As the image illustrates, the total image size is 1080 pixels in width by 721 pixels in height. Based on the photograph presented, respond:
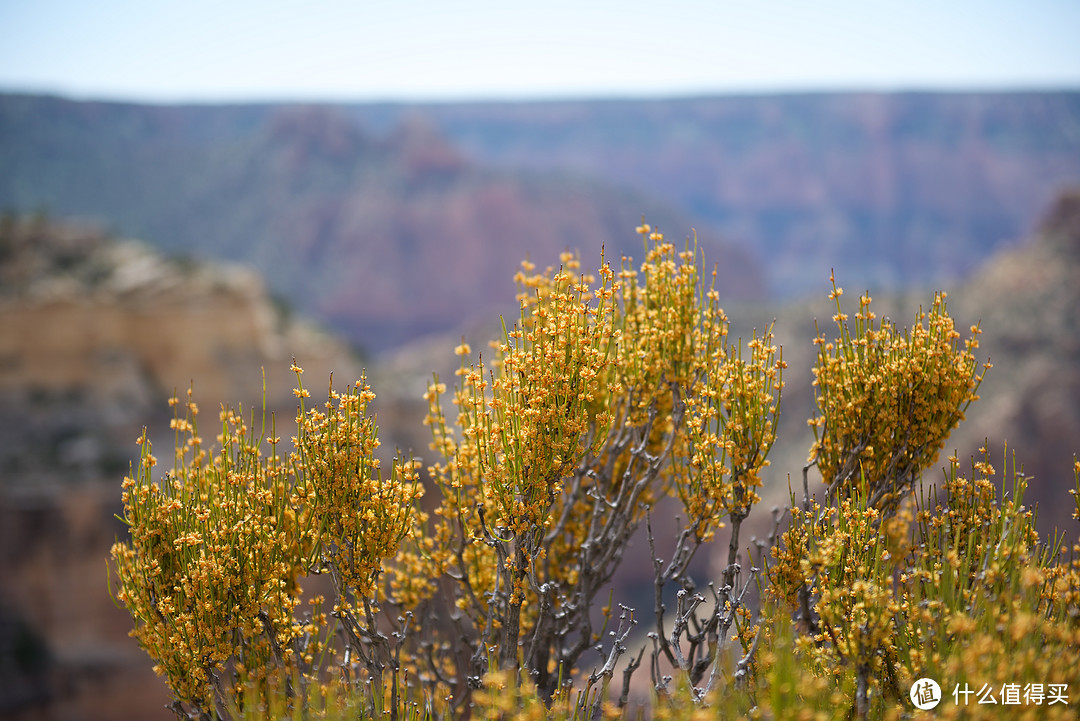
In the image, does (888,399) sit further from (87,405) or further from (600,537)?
(87,405)

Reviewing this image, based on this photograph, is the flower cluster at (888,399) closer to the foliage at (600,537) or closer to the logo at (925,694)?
the foliage at (600,537)

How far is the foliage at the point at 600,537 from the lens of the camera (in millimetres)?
4273

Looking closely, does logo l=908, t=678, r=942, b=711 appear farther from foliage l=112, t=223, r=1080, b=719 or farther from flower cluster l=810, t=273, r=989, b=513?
flower cluster l=810, t=273, r=989, b=513

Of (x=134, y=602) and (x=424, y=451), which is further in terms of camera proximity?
(x=424, y=451)

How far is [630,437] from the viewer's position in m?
5.94

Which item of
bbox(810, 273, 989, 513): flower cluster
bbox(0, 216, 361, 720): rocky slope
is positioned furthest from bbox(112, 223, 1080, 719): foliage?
bbox(0, 216, 361, 720): rocky slope

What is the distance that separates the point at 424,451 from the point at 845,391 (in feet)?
82.3

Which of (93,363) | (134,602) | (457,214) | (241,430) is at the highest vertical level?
(457,214)

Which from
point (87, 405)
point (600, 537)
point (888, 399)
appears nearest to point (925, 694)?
point (888, 399)

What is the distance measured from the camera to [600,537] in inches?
226

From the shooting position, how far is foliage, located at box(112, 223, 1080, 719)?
14.0 feet

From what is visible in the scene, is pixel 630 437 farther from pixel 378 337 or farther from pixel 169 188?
pixel 169 188

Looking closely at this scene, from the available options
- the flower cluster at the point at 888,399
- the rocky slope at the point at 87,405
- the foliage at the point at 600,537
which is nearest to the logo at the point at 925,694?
the foliage at the point at 600,537

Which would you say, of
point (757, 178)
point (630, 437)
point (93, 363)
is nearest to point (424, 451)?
point (93, 363)
